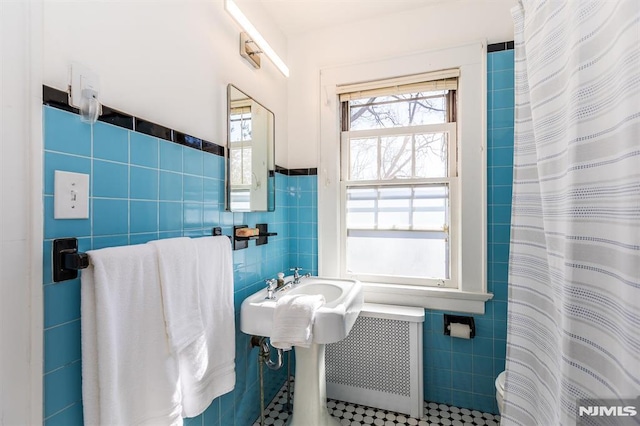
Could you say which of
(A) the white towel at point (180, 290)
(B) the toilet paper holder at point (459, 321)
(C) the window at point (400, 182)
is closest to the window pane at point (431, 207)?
(C) the window at point (400, 182)

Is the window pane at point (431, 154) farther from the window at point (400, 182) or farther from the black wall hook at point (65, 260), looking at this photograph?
the black wall hook at point (65, 260)

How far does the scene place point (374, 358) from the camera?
1.66m

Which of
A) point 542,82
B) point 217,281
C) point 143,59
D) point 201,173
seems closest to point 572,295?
point 542,82

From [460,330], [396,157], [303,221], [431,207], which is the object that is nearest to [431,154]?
[396,157]

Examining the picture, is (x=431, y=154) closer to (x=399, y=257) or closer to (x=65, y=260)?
(x=399, y=257)

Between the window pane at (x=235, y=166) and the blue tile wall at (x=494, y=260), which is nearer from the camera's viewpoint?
the window pane at (x=235, y=166)

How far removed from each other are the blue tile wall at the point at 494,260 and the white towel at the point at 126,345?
5.13 feet

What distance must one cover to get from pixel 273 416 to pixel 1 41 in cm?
188

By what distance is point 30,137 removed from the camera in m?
0.63

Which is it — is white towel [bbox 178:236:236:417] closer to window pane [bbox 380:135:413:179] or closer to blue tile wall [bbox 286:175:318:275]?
blue tile wall [bbox 286:175:318:275]

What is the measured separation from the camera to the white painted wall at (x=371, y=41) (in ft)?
5.24

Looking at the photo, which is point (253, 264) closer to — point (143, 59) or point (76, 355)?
point (76, 355)

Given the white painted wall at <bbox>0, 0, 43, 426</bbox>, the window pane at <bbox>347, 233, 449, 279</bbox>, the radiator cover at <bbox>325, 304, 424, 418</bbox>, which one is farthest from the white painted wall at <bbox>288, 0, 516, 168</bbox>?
the white painted wall at <bbox>0, 0, 43, 426</bbox>

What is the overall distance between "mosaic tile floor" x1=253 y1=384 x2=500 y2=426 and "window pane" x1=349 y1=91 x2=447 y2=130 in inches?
69.6
